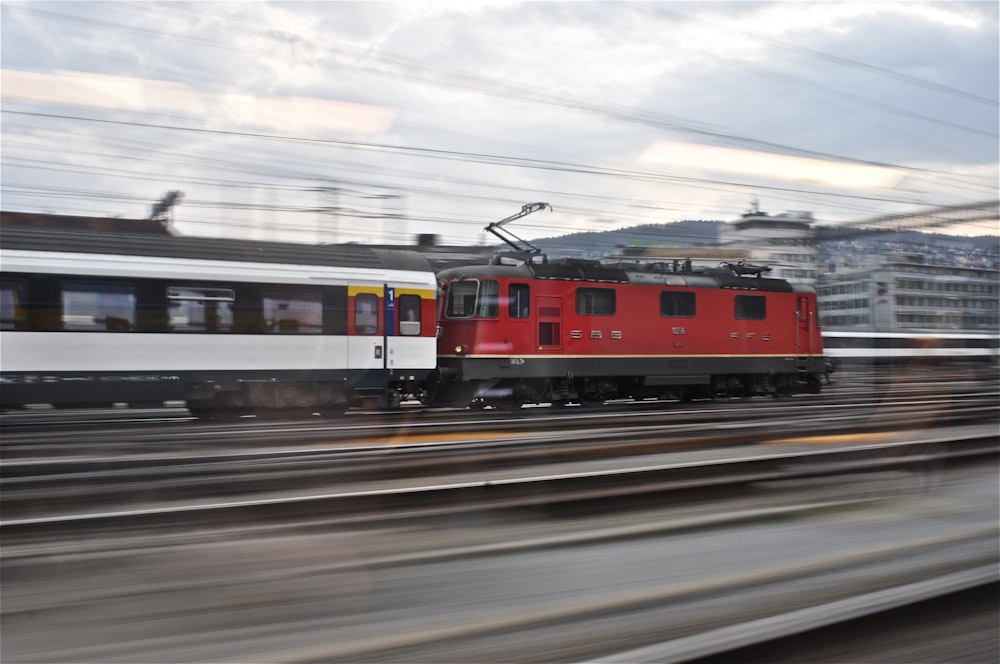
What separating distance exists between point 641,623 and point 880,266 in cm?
1325

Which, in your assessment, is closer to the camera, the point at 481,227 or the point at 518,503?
the point at 518,503

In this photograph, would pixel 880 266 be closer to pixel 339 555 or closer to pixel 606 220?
pixel 606 220

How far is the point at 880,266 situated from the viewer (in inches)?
583

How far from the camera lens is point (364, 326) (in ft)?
44.1

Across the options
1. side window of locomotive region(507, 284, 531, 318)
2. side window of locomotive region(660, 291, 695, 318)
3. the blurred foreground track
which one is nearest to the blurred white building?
side window of locomotive region(660, 291, 695, 318)

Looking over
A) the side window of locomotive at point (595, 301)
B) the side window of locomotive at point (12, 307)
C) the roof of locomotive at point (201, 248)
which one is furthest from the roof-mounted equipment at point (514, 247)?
the side window of locomotive at point (12, 307)

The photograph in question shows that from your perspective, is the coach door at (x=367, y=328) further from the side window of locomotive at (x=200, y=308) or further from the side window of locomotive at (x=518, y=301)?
the side window of locomotive at (x=518, y=301)

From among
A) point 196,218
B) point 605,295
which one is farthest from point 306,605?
point 605,295

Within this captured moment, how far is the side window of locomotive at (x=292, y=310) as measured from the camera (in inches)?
492

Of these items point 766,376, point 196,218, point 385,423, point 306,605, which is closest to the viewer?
point 306,605

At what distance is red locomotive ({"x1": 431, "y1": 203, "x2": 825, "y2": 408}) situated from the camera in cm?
1500

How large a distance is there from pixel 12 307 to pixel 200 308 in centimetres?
255

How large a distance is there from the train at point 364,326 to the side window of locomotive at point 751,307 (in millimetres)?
42

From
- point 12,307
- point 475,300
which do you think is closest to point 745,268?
point 475,300
